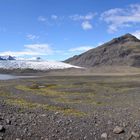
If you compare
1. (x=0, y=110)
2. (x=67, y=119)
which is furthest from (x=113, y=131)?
(x=0, y=110)

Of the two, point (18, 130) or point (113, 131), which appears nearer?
point (18, 130)

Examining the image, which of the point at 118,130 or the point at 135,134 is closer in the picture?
the point at 135,134

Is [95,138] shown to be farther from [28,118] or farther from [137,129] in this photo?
[28,118]

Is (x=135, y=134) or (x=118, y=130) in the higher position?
(x=118, y=130)

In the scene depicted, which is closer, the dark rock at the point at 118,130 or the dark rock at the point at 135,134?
the dark rock at the point at 135,134

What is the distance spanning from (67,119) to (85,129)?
2.12 metres

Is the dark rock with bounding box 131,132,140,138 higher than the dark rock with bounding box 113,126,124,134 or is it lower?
lower

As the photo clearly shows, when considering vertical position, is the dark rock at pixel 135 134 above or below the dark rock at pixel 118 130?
below

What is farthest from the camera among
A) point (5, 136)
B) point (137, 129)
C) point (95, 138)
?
point (137, 129)

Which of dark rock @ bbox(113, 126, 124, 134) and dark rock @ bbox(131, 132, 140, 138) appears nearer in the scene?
dark rock @ bbox(131, 132, 140, 138)

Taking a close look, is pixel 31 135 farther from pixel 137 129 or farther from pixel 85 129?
pixel 137 129

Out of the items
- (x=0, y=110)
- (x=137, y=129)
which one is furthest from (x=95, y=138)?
(x=0, y=110)

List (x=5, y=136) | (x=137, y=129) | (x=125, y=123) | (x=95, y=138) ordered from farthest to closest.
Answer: (x=125, y=123) → (x=137, y=129) → (x=95, y=138) → (x=5, y=136)

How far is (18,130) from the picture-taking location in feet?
57.4
